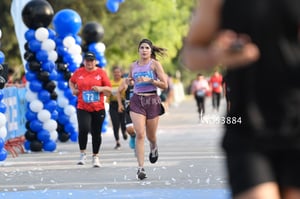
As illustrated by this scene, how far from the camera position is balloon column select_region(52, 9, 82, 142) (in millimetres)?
19609

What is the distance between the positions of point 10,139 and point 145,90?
6384mm

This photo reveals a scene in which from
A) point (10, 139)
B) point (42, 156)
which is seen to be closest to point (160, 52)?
point (42, 156)

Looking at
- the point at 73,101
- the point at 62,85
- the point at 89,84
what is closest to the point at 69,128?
the point at 73,101

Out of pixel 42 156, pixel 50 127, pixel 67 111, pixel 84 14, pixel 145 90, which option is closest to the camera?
pixel 145 90

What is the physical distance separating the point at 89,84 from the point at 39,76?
4139 mm

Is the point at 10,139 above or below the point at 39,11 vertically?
below

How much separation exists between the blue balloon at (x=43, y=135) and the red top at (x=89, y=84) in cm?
366

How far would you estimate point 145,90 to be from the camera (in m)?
11.8

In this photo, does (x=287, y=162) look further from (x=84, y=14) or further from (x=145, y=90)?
(x=84, y=14)

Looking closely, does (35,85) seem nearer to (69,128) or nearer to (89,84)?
(69,128)

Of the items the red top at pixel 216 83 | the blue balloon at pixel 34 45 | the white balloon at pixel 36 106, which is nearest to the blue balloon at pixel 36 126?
the white balloon at pixel 36 106

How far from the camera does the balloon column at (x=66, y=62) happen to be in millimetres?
19609

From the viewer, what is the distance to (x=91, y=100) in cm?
1362

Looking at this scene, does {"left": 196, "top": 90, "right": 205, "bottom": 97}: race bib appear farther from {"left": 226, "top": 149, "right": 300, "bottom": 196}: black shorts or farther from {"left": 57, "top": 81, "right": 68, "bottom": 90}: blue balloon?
{"left": 226, "top": 149, "right": 300, "bottom": 196}: black shorts
